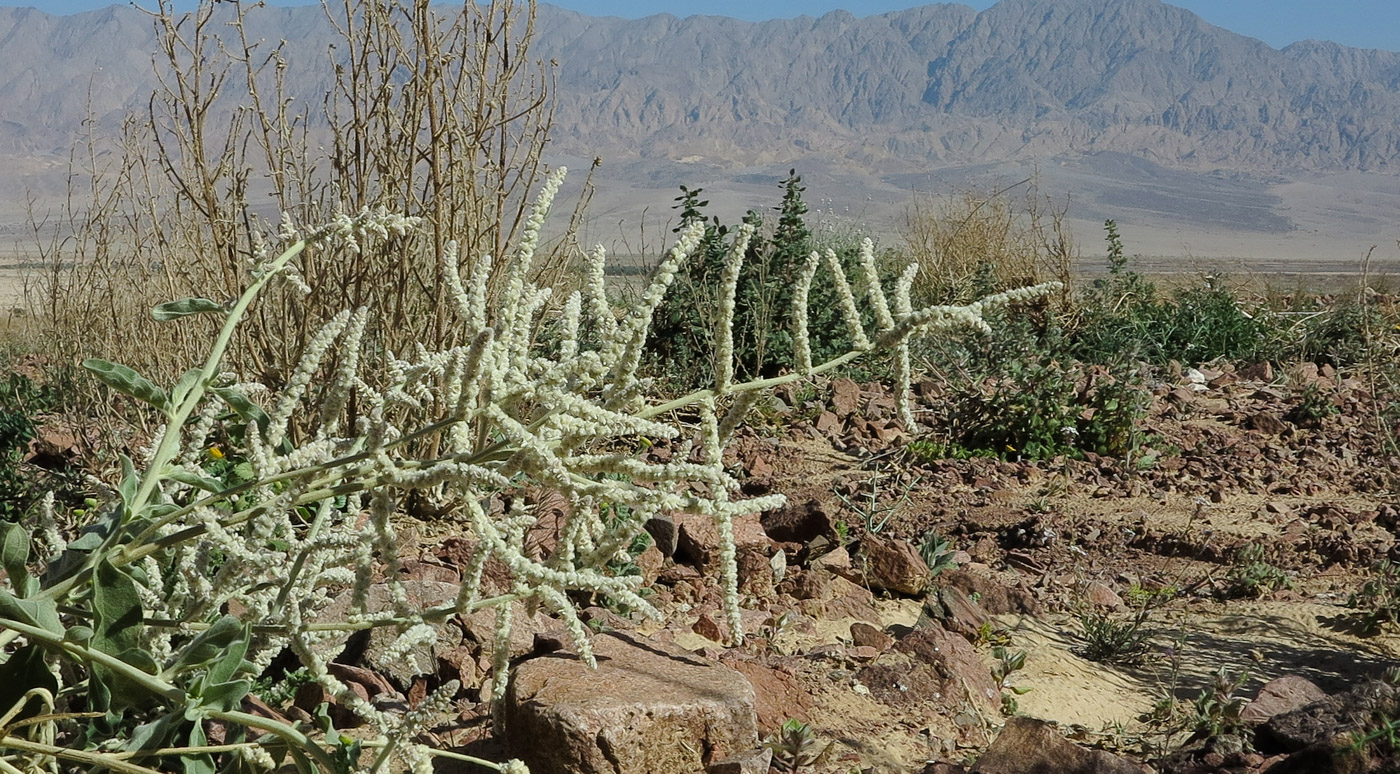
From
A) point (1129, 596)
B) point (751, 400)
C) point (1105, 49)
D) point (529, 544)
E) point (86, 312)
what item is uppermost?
point (1105, 49)

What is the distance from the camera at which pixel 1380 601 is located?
12.6ft

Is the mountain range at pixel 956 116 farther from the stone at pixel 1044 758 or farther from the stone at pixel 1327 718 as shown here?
the stone at pixel 1044 758

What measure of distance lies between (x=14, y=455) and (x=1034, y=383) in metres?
4.72

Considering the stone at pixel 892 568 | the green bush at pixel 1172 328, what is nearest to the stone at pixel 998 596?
the stone at pixel 892 568

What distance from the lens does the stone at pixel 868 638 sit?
10.6 feet

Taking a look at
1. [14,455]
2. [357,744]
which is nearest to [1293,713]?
[357,744]

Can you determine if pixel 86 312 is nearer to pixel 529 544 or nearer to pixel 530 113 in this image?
pixel 530 113

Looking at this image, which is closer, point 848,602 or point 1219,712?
point 1219,712

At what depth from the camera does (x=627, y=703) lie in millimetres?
2299

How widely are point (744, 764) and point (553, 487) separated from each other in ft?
3.87

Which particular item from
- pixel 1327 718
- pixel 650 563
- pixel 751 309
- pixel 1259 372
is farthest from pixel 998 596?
pixel 1259 372

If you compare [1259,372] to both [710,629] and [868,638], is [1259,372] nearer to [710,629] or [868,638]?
[868,638]

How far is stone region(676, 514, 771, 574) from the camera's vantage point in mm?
3926

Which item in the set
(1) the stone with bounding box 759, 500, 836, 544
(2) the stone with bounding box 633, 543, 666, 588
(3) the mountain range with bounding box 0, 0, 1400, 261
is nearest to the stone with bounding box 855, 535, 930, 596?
(1) the stone with bounding box 759, 500, 836, 544
